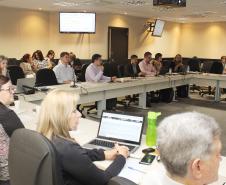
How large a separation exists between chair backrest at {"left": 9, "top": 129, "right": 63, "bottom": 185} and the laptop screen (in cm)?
101

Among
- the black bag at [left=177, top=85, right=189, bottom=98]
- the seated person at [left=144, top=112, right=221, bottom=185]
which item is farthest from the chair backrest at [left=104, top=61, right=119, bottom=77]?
the seated person at [left=144, top=112, right=221, bottom=185]

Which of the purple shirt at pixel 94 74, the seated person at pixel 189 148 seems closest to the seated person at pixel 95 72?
the purple shirt at pixel 94 74

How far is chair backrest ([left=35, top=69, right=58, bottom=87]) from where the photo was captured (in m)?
5.68

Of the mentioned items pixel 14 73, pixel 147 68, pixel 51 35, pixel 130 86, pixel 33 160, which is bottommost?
pixel 130 86

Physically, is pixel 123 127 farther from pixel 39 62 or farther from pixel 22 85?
pixel 39 62

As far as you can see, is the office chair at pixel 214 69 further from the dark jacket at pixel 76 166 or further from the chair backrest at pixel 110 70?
the dark jacket at pixel 76 166

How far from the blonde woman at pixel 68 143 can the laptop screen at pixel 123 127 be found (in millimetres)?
415

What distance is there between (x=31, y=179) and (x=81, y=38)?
10343 millimetres

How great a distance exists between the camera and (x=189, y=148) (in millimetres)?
1086

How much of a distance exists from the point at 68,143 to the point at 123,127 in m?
0.82

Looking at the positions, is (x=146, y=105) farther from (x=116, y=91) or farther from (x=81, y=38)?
(x=81, y=38)

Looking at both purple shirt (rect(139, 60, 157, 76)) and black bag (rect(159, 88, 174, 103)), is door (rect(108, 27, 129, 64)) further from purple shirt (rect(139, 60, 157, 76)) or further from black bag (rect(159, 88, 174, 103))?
black bag (rect(159, 88, 174, 103))

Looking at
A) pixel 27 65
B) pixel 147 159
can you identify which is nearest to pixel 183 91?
pixel 27 65

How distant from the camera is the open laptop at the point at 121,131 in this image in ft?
8.17
